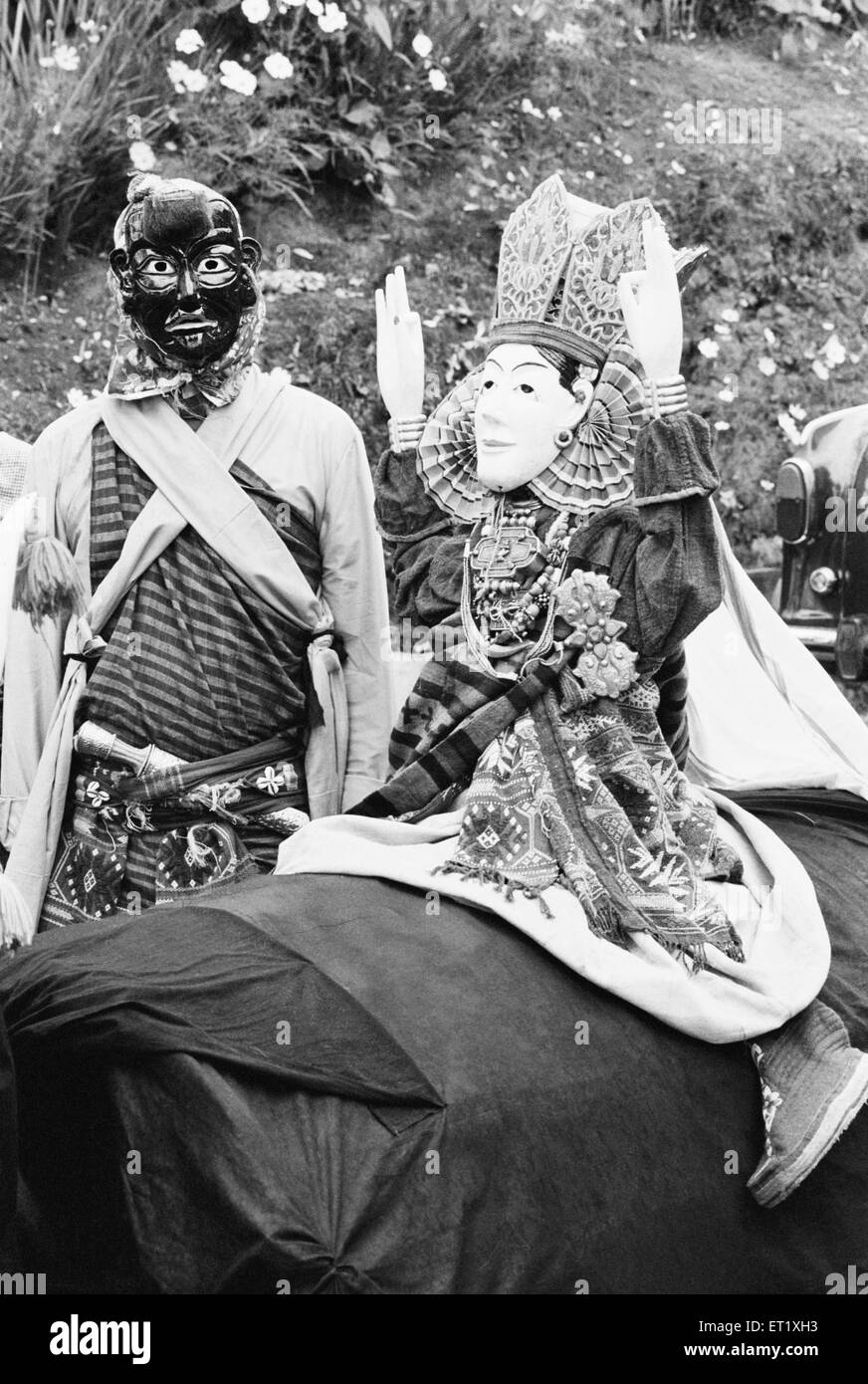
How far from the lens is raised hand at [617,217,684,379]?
3.43 m

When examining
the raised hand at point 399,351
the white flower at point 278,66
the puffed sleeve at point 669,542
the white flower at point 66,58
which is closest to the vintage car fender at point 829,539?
the raised hand at point 399,351

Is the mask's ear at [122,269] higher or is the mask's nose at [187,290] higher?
the mask's ear at [122,269]

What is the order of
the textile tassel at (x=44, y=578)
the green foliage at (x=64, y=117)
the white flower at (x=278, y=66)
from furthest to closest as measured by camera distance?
the white flower at (x=278, y=66), the green foliage at (x=64, y=117), the textile tassel at (x=44, y=578)

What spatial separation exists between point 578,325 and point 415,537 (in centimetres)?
57

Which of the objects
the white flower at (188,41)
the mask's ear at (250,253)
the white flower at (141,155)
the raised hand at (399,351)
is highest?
the white flower at (188,41)

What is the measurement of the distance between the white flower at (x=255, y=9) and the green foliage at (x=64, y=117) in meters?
0.34

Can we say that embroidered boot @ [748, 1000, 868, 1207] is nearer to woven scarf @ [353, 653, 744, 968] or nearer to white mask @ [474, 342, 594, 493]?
woven scarf @ [353, 653, 744, 968]

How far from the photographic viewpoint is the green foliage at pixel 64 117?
22.2 ft

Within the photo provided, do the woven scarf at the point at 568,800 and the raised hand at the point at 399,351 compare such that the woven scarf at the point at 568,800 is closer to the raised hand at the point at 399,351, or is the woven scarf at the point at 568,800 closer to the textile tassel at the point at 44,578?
the raised hand at the point at 399,351

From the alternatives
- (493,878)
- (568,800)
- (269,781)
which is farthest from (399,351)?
(493,878)

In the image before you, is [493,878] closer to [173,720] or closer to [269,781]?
[269,781]

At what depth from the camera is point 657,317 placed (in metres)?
3.43

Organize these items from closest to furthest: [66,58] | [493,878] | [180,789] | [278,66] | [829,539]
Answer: [493,878], [180,789], [829,539], [66,58], [278,66]

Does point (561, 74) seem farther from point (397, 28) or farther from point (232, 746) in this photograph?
point (232, 746)
